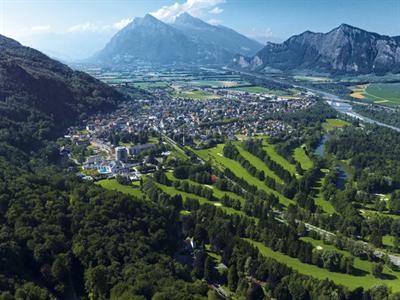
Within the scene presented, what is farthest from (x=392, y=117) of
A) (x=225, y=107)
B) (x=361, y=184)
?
(x=361, y=184)

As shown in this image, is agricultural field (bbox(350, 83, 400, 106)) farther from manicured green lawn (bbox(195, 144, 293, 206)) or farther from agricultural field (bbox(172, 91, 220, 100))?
manicured green lawn (bbox(195, 144, 293, 206))

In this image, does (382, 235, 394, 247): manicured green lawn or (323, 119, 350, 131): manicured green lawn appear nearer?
(382, 235, 394, 247): manicured green lawn

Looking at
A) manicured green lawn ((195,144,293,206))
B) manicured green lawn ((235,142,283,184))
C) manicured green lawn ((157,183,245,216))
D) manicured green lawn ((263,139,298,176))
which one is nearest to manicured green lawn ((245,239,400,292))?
manicured green lawn ((157,183,245,216))

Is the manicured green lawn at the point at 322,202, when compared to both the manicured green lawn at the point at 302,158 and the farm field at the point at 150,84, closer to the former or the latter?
the manicured green lawn at the point at 302,158

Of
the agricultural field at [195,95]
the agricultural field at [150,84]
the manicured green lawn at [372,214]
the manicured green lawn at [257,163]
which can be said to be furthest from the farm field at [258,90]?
the manicured green lawn at [372,214]

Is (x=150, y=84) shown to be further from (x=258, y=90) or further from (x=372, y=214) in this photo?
(x=372, y=214)

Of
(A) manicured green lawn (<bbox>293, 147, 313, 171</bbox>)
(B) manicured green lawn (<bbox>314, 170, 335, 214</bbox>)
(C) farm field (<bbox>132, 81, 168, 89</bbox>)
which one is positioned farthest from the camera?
(C) farm field (<bbox>132, 81, 168, 89</bbox>)
